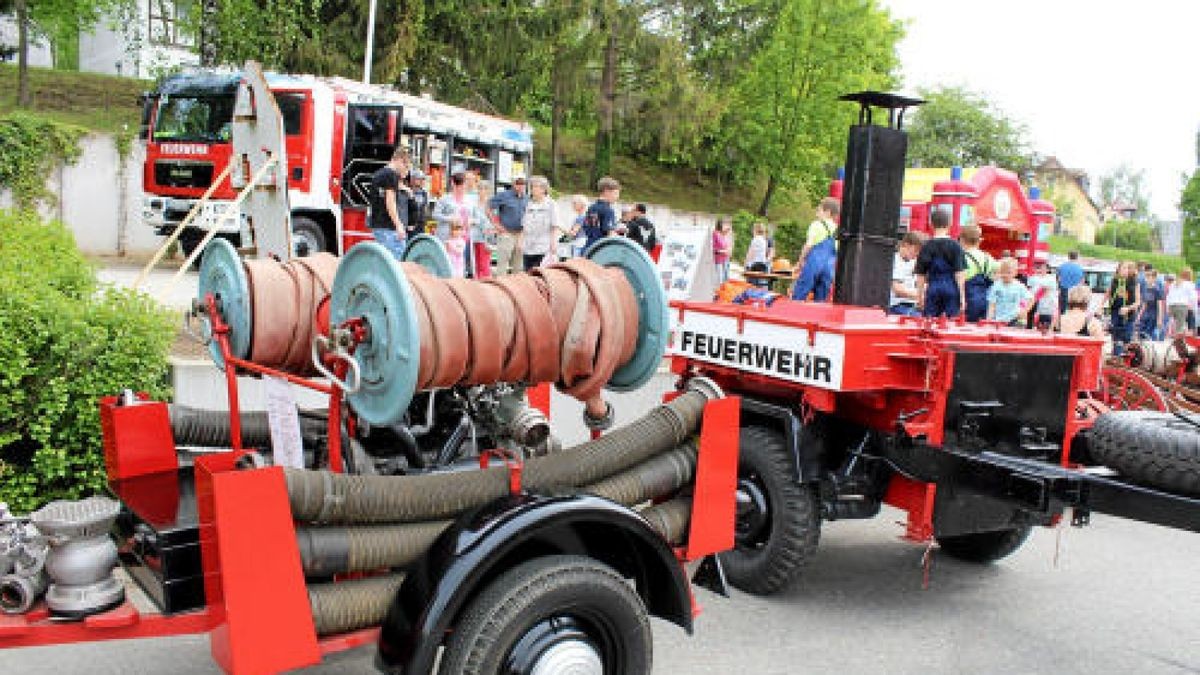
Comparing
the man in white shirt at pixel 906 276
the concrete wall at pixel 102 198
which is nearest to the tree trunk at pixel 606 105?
the concrete wall at pixel 102 198

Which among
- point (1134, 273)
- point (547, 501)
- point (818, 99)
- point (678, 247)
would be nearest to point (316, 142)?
point (678, 247)

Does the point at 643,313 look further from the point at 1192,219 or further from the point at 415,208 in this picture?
the point at 1192,219

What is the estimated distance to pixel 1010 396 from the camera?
4.84 m

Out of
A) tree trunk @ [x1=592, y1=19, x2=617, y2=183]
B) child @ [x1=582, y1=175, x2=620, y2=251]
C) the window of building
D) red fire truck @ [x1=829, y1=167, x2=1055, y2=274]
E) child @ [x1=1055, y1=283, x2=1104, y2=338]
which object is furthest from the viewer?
tree trunk @ [x1=592, y1=19, x2=617, y2=183]

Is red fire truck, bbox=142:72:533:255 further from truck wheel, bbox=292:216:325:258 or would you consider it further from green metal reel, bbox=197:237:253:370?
green metal reel, bbox=197:237:253:370

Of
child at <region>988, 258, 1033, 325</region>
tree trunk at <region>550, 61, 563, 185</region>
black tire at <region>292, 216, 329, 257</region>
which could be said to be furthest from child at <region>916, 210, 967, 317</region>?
tree trunk at <region>550, 61, 563, 185</region>

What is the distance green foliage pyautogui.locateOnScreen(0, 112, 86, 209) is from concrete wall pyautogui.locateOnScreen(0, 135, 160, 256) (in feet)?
0.73

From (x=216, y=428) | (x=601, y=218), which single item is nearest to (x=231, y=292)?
(x=216, y=428)

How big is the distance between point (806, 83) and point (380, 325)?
31.6 metres

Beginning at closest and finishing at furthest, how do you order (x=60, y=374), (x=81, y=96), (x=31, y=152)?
(x=60, y=374), (x=31, y=152), (x=81, y=96)

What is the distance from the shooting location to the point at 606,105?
2833 centimetres

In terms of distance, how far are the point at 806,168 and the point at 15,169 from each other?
81.3 ft

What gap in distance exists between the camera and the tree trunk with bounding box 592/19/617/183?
2750cm

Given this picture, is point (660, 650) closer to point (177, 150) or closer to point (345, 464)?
point (345, 464)
